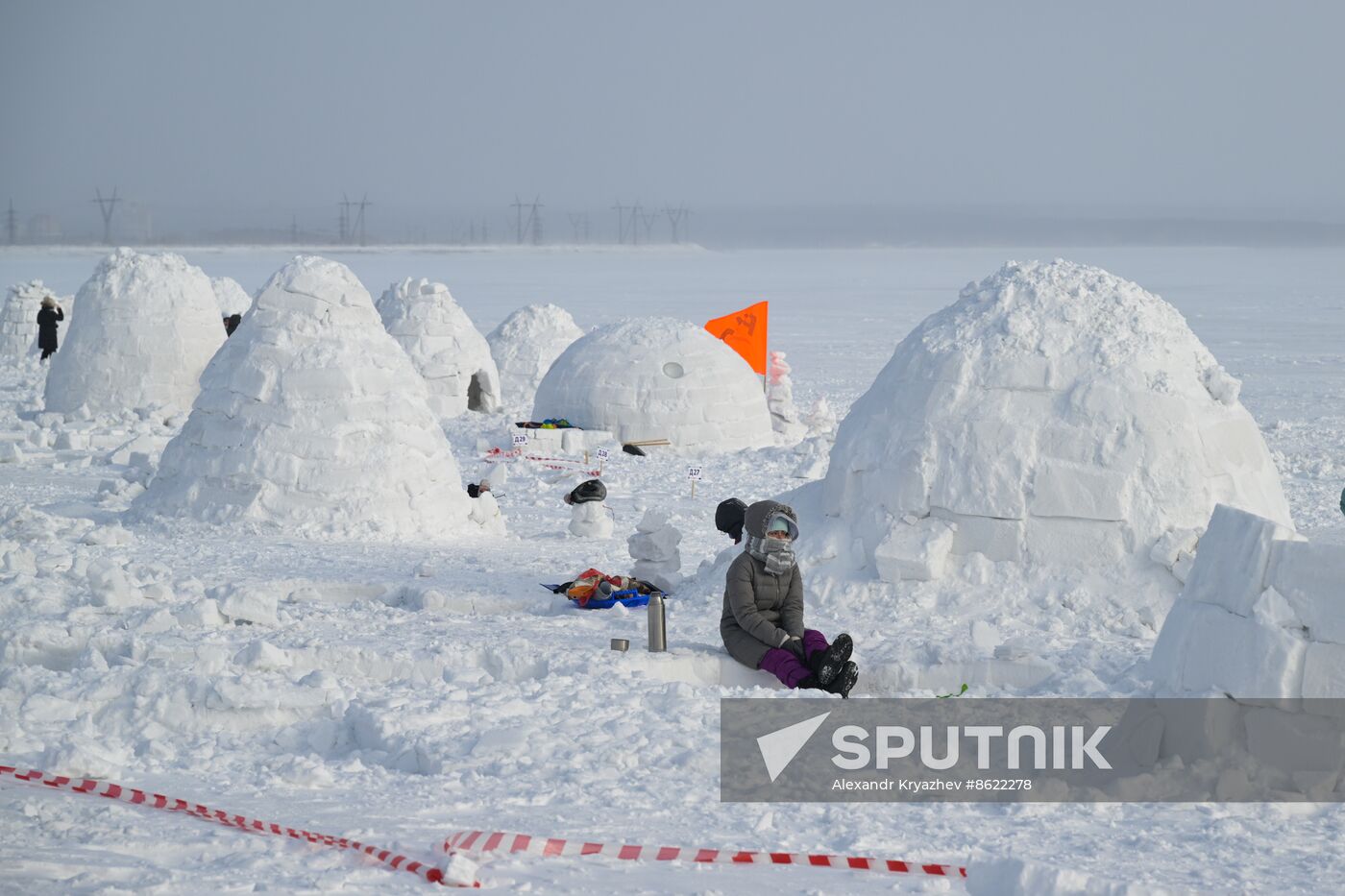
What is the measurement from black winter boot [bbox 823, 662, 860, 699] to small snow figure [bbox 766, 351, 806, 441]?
41.6ft

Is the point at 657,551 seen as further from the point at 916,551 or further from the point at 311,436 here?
the point at 311,436

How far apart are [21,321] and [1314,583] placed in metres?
27.5

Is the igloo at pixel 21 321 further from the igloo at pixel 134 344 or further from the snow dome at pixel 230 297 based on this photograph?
the igloo at pixel 134 344

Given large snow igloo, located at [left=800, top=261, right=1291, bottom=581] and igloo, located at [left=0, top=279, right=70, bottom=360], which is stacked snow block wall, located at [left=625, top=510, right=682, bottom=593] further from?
igloo, located at [left=0, top=279, right=70, bottom=360]

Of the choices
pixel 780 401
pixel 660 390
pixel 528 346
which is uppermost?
pixel 528 346

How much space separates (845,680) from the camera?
593cm

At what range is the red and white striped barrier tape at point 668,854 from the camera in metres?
4.15

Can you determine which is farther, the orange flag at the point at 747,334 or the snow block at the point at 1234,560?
the orange flag at the point at 747,334

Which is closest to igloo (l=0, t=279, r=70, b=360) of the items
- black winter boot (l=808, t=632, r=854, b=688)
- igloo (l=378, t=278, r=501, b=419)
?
igloo (l=378, t=278, r=501, b=419)

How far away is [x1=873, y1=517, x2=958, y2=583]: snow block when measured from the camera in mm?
7402

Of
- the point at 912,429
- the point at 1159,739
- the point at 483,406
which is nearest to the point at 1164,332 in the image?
the point at 912,429

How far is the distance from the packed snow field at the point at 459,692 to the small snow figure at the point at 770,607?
0.16 metres

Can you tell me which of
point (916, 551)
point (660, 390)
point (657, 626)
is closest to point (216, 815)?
point (657, 626)

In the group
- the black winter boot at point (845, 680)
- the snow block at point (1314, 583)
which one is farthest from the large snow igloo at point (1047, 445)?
the snow block at point (1314, 583)
